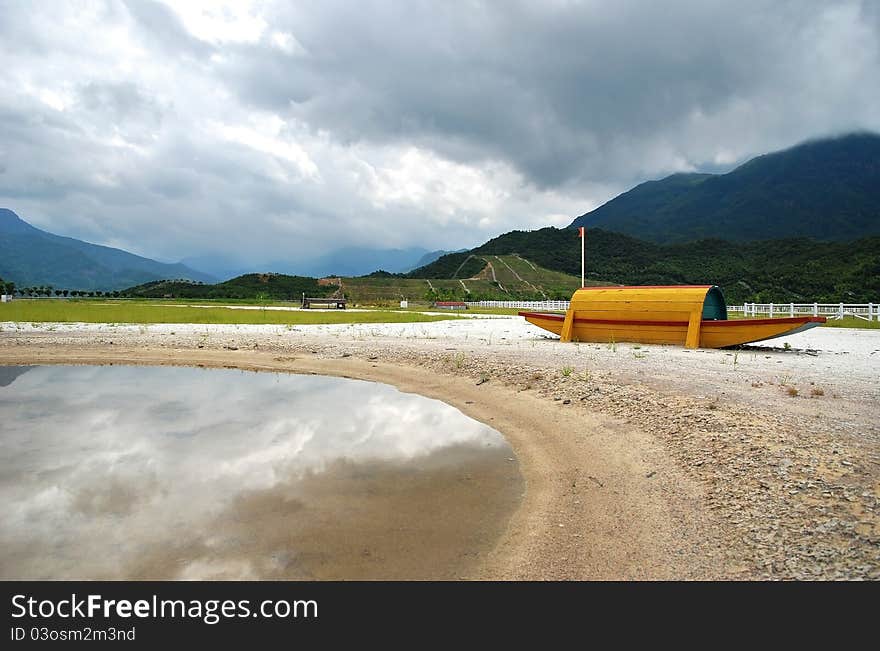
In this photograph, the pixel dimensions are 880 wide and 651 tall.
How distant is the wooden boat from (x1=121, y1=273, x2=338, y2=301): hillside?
8927cm

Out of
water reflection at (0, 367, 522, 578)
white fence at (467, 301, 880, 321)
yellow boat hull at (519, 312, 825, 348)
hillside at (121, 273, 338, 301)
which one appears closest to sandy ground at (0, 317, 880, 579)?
water reflection at (0, 367, 522, 578)

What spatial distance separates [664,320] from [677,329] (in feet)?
1.68

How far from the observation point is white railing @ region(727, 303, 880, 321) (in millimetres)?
29516

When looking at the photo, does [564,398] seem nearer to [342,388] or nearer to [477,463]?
[477,463]

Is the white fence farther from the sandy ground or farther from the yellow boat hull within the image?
Answer: the sandy ground

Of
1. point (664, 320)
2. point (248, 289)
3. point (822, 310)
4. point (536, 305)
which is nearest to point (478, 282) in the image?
point (248, 289)

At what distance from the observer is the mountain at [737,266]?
7094 cm

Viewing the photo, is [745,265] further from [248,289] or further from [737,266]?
[248,289]

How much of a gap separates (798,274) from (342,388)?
9875cm

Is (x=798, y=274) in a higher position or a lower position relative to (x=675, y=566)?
higher
